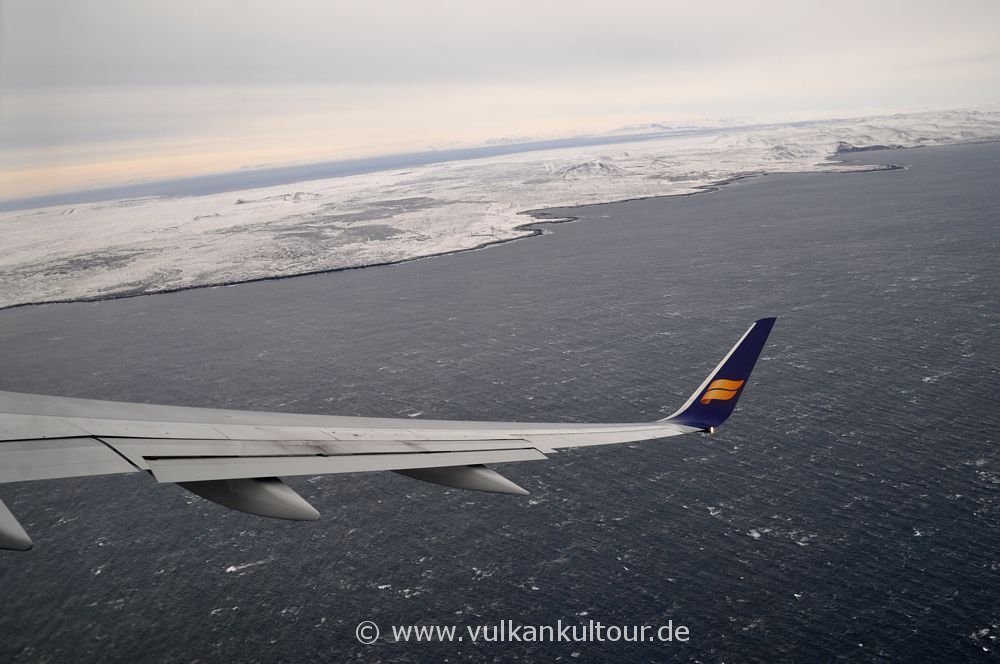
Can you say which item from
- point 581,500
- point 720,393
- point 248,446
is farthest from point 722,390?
point 581,500

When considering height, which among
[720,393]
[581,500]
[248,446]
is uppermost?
[248,446]

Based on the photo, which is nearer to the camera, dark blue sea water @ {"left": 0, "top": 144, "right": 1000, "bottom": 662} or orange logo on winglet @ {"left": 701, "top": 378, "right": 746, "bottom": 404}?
orange logo on winglet @ {"left": 701, "top": 378, "right": 746, "bottom": 404}

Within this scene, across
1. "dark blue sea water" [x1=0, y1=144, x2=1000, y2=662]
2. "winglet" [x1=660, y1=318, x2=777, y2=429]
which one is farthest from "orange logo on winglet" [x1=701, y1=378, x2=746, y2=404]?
"dark blue sea water" [x1=0, y1=144, x2=1000, y2=662]

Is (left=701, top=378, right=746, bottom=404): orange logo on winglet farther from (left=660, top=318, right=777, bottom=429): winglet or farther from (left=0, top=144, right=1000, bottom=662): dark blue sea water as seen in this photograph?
(left=0, top=144, right=1000, bottom=662): dark blue sea water

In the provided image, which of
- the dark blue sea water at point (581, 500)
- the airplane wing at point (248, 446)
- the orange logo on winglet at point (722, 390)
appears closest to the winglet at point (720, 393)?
the orange logo on winglet at point (722, 390)

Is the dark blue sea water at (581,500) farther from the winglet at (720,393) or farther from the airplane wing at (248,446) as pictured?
the airplane wing at (248,446)

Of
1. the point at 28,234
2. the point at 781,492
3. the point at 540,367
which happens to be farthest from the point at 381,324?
the point at 28,234

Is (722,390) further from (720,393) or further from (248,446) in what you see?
(248,446)
